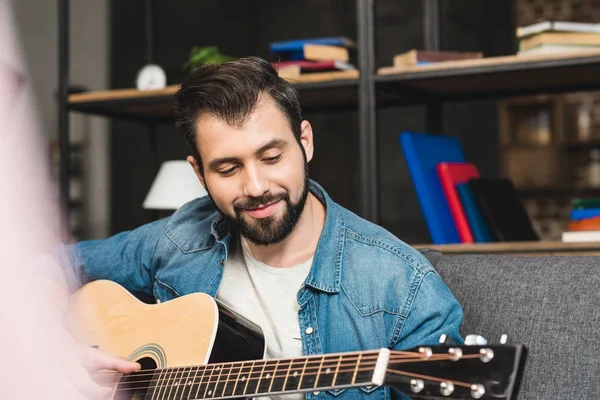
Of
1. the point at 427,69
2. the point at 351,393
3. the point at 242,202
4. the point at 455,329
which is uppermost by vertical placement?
the point at 427,69

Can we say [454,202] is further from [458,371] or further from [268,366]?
[458,371]

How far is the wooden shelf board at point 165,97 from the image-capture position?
2168 mm

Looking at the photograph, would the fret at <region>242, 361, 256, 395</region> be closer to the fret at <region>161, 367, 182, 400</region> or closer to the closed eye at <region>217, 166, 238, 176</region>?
the fret at <region>161, 367, 182, 400</region>

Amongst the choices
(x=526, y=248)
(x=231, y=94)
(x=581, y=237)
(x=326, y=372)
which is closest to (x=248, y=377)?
(x=326, y=372)

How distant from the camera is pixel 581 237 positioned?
197 cm

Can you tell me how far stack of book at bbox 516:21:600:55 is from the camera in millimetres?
1943

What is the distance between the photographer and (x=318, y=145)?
10.8ft

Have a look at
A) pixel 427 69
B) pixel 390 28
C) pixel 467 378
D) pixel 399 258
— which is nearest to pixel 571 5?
pixel 390 28

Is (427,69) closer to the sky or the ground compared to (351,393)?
closer to the sky

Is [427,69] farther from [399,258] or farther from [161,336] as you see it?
[161,336]

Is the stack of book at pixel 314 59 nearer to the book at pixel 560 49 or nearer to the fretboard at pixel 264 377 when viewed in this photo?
the book at pixel 560 49

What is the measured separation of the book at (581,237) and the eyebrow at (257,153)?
Answer: 3.13 ft

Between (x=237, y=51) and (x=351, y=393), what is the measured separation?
2.63m

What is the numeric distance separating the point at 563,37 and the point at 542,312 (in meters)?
0.88
